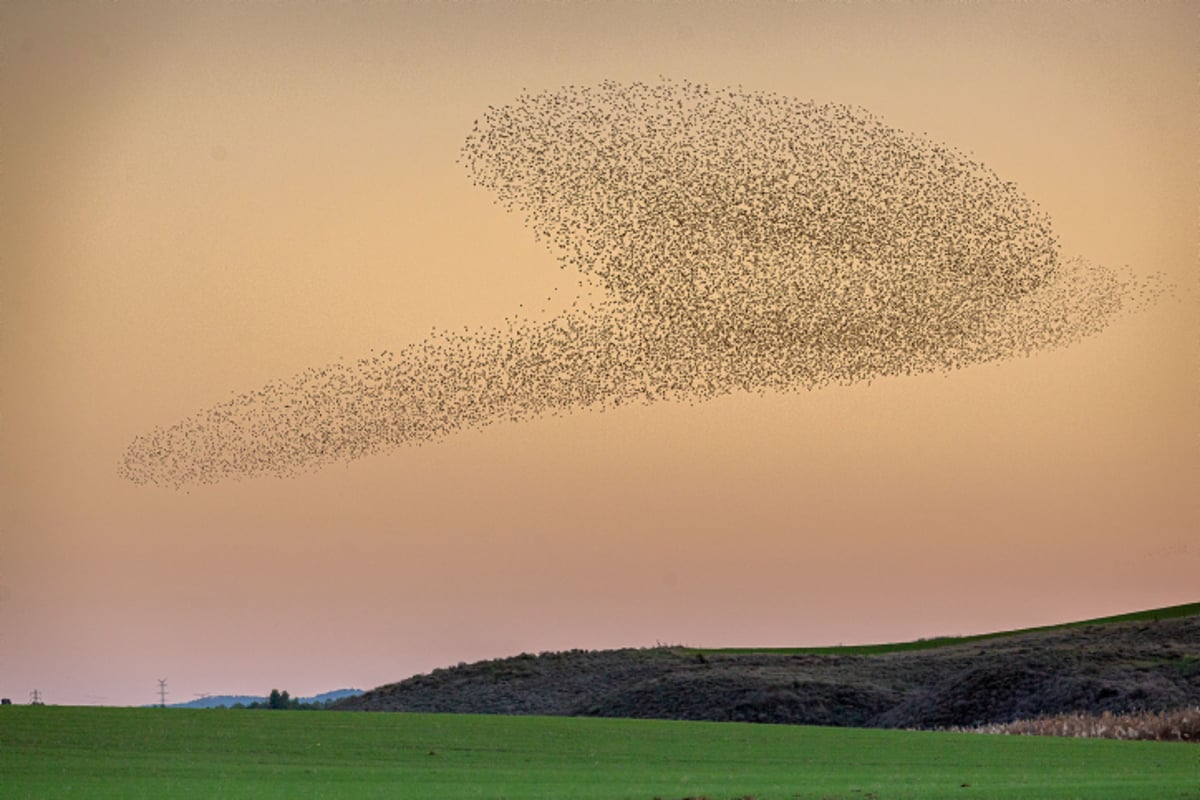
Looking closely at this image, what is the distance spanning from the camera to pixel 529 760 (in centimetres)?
2436

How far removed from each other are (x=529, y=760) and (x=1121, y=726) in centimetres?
1581

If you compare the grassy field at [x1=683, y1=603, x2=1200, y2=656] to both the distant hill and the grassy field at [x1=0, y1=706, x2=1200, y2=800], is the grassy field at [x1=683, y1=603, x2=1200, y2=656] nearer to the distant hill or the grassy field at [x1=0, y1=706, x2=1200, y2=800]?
the distant hill

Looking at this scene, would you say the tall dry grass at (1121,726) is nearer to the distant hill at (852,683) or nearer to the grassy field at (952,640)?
the distant hill at (852,683)

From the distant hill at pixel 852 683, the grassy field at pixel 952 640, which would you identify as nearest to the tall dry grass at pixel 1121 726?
the distant hill at pixel 852 683

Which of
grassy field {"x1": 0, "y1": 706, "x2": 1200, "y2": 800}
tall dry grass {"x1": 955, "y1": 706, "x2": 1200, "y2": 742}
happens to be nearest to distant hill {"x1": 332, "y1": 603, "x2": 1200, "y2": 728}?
tall dry grass {"x1": 955, "y1": 706, "x2": 1200, "y2": 742}

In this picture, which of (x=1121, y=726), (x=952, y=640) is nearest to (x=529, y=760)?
(x=1121, y=726)

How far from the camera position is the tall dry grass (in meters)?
31.4

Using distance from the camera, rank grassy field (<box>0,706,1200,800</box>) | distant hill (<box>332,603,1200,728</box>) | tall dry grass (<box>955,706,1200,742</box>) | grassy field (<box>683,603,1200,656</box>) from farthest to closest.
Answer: grassy field (<box>683,603,1200,656</box>), distant hill (<box>332,603,1200,728</box>), tall dry grass (<box>955,706,1200,742</box>), grassy field (<box>0,706,1200,800</box>)

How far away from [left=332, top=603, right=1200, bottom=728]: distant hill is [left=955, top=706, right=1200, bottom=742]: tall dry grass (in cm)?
144

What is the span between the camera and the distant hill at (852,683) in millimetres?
37125

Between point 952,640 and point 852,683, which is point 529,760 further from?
point 952,640

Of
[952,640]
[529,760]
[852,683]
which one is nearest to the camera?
[529,760]

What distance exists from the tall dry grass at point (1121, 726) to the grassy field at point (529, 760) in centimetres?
297

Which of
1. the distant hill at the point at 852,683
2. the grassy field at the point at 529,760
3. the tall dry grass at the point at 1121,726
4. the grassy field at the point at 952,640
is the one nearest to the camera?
the grassy field at the point at 529,760
